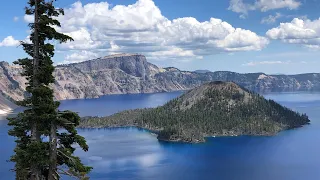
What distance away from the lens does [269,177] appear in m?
198

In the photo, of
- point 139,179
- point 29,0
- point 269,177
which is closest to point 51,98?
point 29,0

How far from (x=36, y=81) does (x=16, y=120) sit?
4.11 metres

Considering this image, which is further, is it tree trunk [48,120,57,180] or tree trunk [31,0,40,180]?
tree trunk [31,0,40,180]

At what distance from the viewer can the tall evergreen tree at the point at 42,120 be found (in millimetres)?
33500

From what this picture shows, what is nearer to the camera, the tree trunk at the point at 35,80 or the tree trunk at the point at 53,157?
the tree trunk at the point at 53,157

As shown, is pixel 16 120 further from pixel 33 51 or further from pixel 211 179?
pixel 211 179

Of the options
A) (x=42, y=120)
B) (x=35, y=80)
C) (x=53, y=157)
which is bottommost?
(x=53, y=157)

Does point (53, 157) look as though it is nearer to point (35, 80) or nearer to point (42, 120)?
point (42, 120)

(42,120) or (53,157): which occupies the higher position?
(42,120)

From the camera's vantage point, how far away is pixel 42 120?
111 ft

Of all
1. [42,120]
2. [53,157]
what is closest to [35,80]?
[42,120]

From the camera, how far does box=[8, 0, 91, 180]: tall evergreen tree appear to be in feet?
110

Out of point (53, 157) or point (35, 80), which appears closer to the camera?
point (53, 157)

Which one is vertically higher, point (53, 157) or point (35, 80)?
point (35, 80)
